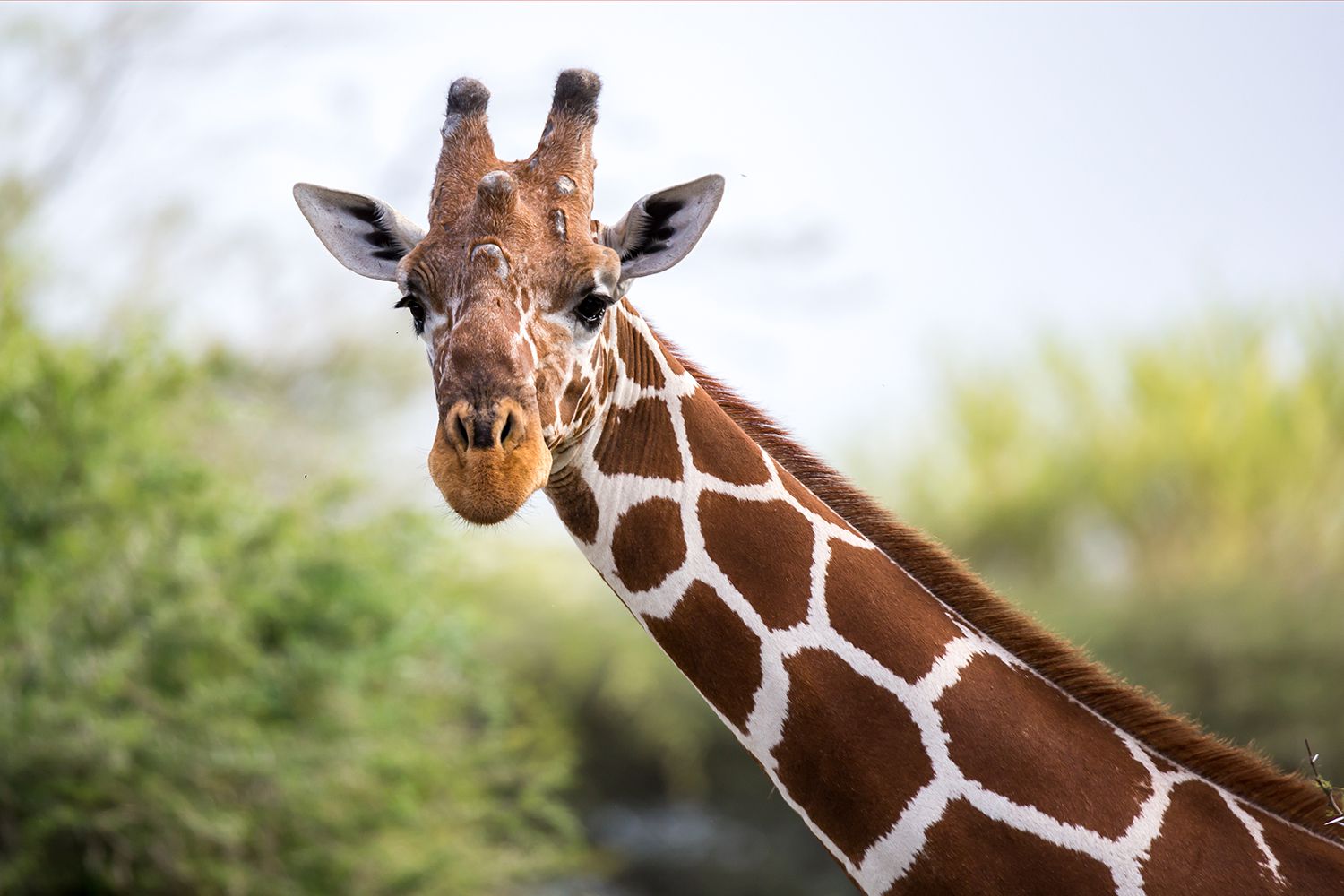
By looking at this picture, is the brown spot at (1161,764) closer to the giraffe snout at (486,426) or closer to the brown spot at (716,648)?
the brown spot at (716,648)

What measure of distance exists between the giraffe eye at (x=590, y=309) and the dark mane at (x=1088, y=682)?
0.76 metres

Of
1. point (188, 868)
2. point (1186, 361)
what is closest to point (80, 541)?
point (188, 868)

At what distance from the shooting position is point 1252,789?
2793 millimetres

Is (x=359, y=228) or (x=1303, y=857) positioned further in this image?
(x=359, y=228)

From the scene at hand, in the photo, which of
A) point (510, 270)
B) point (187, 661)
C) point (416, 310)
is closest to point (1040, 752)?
point (510, 270)

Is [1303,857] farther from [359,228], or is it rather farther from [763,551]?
[359,228]

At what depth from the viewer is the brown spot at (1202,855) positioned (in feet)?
8.49

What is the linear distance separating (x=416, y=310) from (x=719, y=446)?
76 cm

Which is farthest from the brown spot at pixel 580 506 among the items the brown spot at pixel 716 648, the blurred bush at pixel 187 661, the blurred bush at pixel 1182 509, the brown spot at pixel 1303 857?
the blurred bush at pixel 1182 509

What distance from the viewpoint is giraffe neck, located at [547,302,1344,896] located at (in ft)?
8.61

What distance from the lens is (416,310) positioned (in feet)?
9.25

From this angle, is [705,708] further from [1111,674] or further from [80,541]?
[1111,674]

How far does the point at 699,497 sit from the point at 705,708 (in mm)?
10947

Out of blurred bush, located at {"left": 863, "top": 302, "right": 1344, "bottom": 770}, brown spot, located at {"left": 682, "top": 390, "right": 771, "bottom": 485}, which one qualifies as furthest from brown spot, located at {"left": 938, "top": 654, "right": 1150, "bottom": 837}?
blurred bush, located at {"left": 863, "top": 302, "right": 1344, "bottom": 770}
